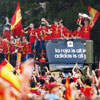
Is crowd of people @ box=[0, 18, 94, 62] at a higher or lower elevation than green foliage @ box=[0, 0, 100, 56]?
lower

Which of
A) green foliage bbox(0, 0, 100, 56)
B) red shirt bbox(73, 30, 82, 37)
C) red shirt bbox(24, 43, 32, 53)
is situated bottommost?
red shirt bbox(24, 43, 32, 53)

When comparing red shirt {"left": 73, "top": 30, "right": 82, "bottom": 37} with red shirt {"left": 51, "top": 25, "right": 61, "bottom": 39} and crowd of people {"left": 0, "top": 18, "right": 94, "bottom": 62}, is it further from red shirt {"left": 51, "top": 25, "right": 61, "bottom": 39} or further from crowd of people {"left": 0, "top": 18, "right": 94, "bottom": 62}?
red shirt {"left": 51, "top": 25, "right": 61, "bottom": 39}

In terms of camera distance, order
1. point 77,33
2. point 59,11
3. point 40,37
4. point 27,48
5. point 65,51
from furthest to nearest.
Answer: point 59,11, point 27,48, point 40,37, point 77,33, point 65,51

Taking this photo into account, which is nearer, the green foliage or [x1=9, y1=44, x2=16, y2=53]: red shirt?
[x1=9, y1=44, x2=16, y2=53]: red shirt

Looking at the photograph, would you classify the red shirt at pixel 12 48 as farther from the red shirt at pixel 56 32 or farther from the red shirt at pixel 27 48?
the red shirt at pixel 56 32

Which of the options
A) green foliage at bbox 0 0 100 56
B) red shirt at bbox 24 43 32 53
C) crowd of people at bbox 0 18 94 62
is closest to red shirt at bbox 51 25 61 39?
crowd of people at bbox 0 18 94 62

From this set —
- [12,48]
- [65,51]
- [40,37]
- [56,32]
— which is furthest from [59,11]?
[65,51]

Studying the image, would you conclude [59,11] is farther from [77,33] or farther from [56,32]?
[56,32]

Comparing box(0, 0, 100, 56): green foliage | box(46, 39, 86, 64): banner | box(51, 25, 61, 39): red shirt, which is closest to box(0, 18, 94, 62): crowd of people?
box(51, 25, 61, 39): red shirt

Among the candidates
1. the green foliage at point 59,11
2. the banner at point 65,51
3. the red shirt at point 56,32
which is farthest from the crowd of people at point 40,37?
the green foliage at point 59,11

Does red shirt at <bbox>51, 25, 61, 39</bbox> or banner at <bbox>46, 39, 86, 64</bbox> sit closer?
banner at <bbox>46, 39, 86, 64</bbox>

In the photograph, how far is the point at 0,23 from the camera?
4266 cm

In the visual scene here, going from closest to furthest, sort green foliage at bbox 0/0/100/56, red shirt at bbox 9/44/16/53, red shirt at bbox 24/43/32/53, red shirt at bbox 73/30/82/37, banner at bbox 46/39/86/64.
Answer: banner at bbox 46/39/86/64 < red shirt at bbox 73/30/82/37 < red shirt at bbox 24/43/32/53 < red shirt at bbox 9/44/16/53 < green foliage at bbox 0/0/100/56

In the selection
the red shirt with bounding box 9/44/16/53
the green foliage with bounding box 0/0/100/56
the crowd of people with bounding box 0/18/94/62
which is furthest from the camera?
the green foliage with bounding box 0/0/100/56
